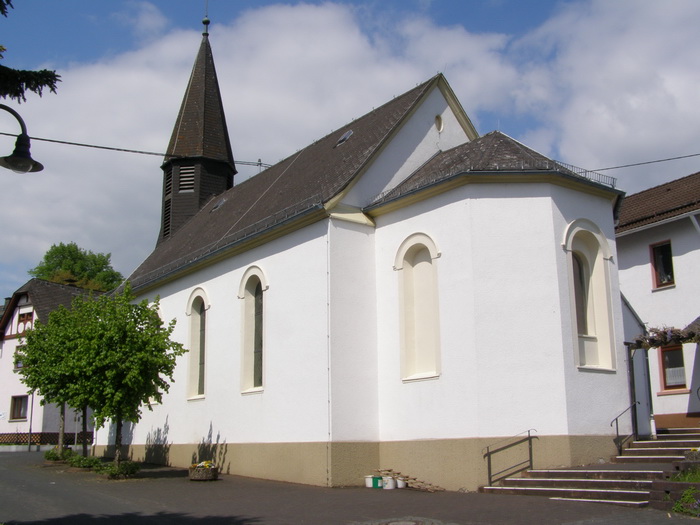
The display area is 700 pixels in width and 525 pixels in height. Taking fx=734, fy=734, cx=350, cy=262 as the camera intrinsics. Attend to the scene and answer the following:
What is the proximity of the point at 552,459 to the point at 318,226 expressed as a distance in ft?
22.7

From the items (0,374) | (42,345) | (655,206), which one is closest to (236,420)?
(42,345)

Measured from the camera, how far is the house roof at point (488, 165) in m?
14.6

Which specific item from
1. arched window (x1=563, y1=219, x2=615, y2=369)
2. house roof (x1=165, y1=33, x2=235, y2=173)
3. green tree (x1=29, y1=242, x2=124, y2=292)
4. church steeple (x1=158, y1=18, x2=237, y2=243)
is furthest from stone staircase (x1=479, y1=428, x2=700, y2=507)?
green tree (x1=29, y1=242, x2=124, y2=292)

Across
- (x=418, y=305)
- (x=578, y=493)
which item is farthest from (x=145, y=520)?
(x=418, y=305)

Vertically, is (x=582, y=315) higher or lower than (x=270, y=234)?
lower

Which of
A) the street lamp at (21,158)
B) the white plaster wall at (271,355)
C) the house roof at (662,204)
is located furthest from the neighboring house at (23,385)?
the street lamp at (21,158)

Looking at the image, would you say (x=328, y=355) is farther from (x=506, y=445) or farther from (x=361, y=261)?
(x=506, y=445)

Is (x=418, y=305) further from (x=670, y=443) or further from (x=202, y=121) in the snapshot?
(x=202, y=121)

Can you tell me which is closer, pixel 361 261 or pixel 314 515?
pixel 314 515

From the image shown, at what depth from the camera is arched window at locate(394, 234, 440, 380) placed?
15.3m

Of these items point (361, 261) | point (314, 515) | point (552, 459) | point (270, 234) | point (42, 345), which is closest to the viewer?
point (314, 515)

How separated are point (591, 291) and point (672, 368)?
720 centimetres

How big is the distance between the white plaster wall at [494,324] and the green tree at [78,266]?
147ft

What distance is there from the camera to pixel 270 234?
17.9 metres
